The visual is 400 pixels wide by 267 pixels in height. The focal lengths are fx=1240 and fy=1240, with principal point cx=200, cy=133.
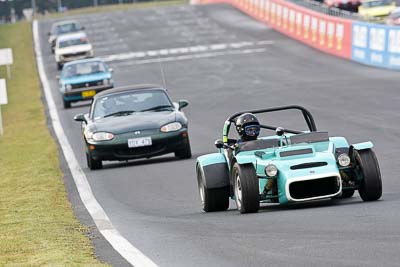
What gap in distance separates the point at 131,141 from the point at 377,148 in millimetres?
4078

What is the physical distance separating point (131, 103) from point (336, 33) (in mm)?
27592

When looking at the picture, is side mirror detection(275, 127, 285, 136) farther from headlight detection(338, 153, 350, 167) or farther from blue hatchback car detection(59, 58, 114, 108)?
blue hatchback car detection(59, 58, 114, 108)

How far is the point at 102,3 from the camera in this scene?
119m

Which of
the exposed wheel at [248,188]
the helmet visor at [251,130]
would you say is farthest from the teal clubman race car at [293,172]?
the helmet visor at [251,130]

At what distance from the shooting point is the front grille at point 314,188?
39.8 feet

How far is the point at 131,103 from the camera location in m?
21.8

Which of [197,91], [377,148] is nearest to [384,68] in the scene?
[197,91]

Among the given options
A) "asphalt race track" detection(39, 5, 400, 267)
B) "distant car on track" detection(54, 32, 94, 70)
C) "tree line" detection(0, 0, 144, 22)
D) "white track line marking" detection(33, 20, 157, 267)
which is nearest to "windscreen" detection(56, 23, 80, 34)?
"asphalt race track" detection(39, 5, 400, 267)

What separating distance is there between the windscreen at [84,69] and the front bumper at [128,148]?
18.9 meters

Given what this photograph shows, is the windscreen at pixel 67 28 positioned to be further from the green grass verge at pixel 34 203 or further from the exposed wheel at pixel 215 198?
the exposed wheel at pixel 215 198

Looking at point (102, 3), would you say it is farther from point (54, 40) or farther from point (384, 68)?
point (384, 68)

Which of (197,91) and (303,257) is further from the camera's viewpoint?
(197,91)

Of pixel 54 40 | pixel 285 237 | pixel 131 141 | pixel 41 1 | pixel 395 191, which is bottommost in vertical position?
pixel 41 1

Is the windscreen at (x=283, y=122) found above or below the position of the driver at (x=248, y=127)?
below
